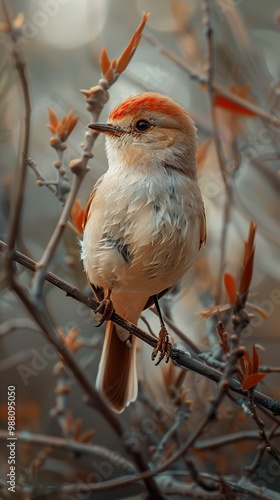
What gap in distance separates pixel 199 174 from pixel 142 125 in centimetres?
72

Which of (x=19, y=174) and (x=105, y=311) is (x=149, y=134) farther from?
(x=19, y=174)

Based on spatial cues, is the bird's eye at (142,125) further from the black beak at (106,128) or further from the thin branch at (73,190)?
the thin branch at (73,190)

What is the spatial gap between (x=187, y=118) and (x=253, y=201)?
46.2 inches

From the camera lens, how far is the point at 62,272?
2658mm

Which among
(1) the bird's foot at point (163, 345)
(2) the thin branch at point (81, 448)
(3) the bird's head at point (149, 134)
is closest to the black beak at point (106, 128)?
(3) the bird's head at point (149, 134)

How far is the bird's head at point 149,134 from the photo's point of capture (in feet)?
7.20

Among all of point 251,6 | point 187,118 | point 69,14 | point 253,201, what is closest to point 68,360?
point 187,118

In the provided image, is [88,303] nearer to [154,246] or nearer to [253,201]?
[154,246]

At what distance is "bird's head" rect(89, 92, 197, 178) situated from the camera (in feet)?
7.20

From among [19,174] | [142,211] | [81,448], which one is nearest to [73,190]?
[19,174]

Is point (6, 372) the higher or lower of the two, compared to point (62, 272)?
lower

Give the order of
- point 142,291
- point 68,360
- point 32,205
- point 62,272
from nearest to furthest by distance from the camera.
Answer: point 68,360 → point 142,291 → point 62,272 → point 32,205

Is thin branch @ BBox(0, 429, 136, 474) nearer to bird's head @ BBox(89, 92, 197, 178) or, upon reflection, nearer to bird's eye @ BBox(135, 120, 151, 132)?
bird's head @ BBox(89, 92, 197, 178)

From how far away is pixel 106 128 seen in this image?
210 cm
